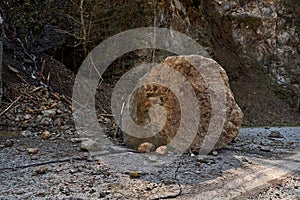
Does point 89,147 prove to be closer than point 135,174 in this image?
No

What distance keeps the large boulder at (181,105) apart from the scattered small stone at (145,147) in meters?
0.18

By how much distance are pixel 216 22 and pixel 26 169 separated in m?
13.1

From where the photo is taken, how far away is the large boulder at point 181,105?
12.4 ft

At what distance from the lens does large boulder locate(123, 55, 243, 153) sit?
3.77 metres

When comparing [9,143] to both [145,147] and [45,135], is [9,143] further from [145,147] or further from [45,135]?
[145,147]

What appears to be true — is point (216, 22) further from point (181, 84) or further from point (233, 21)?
point (181, 84)

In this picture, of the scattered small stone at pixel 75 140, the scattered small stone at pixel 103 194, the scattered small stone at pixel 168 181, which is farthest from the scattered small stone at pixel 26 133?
the scattered small stone at pixel 168 181

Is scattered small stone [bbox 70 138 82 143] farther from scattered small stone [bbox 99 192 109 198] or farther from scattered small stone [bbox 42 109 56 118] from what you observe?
scattered small stone [bbox 99 192 109 198]

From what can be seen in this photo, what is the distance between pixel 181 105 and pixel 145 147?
2.51ft

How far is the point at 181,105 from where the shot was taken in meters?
3.80

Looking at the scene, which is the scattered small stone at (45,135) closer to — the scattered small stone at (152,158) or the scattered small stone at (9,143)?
the scattered small stone at (9,143)

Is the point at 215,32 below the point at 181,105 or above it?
above

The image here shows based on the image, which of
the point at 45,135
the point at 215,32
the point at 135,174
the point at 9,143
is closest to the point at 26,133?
the point at 45,135

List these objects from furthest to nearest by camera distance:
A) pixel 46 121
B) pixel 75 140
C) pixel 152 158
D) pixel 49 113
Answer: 1. pixel 49 113
2. pixel 46 121
3. pixel 75 140
4. pixel 152 158
